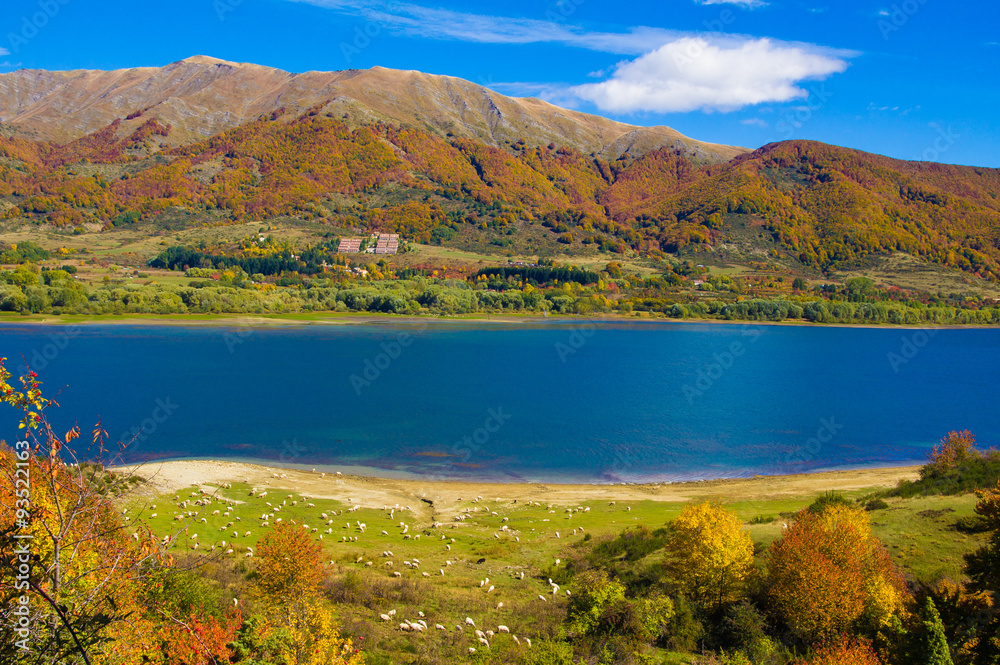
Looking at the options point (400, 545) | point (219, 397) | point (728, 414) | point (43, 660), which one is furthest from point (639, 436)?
point (43, 660)

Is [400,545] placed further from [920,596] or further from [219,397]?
[219,397]

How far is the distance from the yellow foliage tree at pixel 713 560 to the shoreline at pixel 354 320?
4261 inches

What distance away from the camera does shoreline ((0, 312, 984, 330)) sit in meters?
105

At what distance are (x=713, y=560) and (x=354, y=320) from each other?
110m

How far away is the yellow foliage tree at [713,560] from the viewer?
570 inches

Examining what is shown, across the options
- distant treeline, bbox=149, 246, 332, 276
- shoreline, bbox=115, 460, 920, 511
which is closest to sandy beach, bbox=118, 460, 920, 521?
shoreline, bbox=115, 460, 920, 511

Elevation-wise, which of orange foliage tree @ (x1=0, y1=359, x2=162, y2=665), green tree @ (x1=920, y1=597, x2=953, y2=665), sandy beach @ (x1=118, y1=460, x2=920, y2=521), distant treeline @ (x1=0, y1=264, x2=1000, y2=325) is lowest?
sandy beach @ (x1=118, y1=460, x2=920, y2=521)

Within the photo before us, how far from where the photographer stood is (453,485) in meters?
31.5

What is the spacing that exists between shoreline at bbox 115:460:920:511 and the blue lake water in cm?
252

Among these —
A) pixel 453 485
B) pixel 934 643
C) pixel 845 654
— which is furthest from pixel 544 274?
pixel 934 643

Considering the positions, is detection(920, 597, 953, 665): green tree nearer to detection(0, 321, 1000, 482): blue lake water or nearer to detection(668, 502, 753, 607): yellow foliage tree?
detection(668, 502, 753, 607): yellow foliage tree

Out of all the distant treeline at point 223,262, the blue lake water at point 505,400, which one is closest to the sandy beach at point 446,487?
the blue lake water at point 505,400

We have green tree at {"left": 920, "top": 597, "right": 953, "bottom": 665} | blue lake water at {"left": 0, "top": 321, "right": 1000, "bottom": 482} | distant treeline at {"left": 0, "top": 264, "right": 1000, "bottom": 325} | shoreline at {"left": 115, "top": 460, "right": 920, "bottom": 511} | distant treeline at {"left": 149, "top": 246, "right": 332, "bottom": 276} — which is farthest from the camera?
distant treeline at {"left": 149, "top": 246, "right": 332, "bottom": 276}

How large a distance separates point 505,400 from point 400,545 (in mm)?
36853
